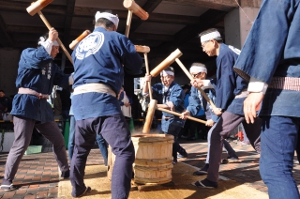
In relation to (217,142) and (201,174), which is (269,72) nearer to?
(217,142)

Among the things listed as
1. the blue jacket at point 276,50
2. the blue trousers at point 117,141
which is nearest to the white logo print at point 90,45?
the blue trousers at point 117,141

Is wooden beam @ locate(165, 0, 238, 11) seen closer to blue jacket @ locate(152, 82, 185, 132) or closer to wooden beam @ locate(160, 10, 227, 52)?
wooden beam @ locate(160, 10, 227, 52)

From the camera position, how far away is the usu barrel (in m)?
3.16

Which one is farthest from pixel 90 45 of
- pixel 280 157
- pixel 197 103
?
pixel 197 103

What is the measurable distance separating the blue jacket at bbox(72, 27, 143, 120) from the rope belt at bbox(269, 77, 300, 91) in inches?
51.9

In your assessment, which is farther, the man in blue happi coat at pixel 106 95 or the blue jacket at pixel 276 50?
the man in blue happi coat at pixel 106 95

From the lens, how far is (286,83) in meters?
1.74

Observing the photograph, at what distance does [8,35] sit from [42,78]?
7731mm

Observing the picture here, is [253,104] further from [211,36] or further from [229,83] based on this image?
[211,36]

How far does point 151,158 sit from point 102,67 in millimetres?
1220

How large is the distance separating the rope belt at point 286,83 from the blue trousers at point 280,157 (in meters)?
0.19

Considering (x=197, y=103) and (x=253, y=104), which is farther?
(x=197, y=103)

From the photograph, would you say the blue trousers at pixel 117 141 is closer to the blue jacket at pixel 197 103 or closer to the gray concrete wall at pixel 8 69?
the blue jacket at pixel 197 103

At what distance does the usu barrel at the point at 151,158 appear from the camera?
316 centimetres
